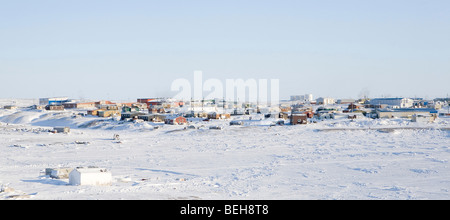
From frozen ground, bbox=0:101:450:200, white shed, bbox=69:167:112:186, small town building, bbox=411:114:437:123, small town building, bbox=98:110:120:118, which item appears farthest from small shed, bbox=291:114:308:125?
white shed, bbox=69:167:112:186

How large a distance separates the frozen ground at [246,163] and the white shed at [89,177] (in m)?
0.40

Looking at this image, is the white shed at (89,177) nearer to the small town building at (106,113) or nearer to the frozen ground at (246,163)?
the frozen ground at (246,163)

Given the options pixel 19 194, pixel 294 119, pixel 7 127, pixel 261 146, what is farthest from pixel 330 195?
pixel 7 127

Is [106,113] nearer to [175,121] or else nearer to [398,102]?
[175,121]

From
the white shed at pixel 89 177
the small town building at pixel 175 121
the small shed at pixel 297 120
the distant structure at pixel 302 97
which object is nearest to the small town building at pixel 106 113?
the small town building at pixel 175 121

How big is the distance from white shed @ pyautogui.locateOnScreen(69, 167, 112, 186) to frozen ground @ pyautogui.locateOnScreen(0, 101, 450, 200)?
400mm

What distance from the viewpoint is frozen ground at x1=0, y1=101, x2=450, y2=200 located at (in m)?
14.6

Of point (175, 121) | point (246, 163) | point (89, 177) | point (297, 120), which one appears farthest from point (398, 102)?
point (89, 177)

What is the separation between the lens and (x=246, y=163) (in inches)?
843

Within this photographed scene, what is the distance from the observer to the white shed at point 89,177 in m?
15.4

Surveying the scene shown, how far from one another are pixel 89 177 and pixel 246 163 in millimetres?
8006
